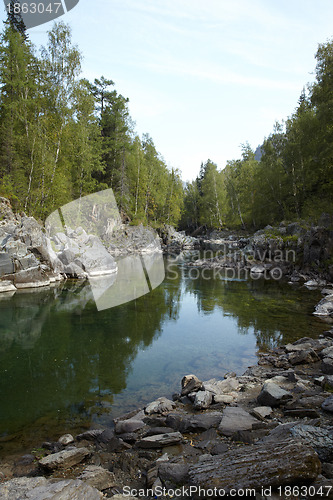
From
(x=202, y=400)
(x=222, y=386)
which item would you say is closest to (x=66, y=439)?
(x=202, y=400)

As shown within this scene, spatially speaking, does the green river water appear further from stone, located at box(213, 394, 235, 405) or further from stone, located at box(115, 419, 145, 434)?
stone, located at box(213, 394, 235, 405)

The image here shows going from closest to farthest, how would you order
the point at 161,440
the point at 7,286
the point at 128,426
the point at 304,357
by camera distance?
the point at 161,440, the point at 128,426, the point at 304,357, the point at 7,286

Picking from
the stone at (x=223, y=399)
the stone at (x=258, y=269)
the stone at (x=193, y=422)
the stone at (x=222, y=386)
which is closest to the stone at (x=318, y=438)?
the stone at (x=193, y=422)

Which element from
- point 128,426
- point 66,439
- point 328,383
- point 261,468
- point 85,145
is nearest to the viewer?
point 261,468

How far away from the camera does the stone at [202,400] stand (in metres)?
7.29

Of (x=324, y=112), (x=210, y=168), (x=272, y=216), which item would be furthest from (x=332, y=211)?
(x=210, y=168)

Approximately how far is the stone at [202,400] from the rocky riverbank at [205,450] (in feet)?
0.07

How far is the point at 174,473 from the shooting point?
404 centimetres

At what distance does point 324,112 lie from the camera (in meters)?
26.9

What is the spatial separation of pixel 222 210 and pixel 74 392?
221 ft

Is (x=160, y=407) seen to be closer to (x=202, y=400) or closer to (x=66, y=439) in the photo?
(x=202, y=400)

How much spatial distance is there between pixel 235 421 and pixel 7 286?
64.0 feet

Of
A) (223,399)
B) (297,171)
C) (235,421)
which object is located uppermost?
(297,171)

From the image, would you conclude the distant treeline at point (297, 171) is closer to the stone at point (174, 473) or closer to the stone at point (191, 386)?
the stone at point (191, 386)
